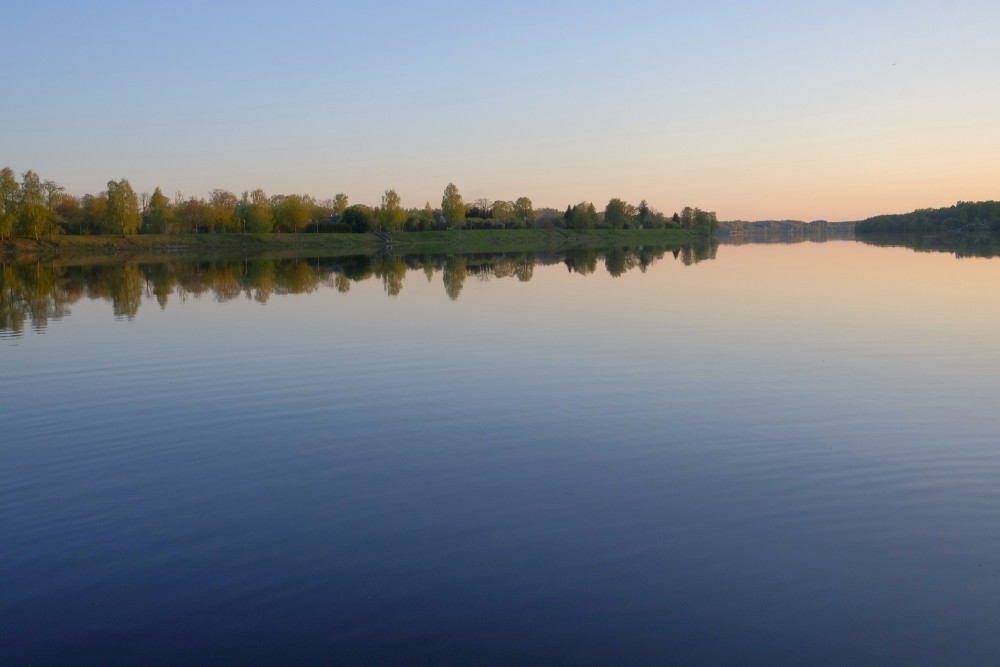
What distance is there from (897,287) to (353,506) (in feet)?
84.2

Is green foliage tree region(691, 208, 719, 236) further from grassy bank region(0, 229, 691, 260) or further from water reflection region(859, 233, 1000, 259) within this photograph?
water reflection region(859, 233, 1000, 259)

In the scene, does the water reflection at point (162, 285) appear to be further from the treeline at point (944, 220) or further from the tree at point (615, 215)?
the treeline at point (944, 220)

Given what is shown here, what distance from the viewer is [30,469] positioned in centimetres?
841

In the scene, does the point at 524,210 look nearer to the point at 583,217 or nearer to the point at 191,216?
the point at 583,217

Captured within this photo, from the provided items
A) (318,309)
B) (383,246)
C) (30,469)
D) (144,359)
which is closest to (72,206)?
(383,246)

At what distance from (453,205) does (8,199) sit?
178 feet

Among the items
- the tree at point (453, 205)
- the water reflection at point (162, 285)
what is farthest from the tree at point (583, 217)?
the water reflection at point (162, 285)

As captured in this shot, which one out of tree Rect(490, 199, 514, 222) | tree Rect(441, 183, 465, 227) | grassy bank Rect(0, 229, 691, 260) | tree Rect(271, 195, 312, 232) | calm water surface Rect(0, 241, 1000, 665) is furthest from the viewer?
tree Rect(490, 199, 514, 222)

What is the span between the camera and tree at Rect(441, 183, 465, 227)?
366ft

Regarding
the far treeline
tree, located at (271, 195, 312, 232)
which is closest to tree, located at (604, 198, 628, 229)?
the far treeline

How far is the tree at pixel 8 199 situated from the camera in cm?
7131

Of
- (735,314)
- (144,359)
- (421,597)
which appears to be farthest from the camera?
(735,314)

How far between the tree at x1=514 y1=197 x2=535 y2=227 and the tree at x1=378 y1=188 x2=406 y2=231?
92.6 ft

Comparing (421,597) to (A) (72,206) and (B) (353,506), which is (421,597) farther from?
(A) (72,206)
